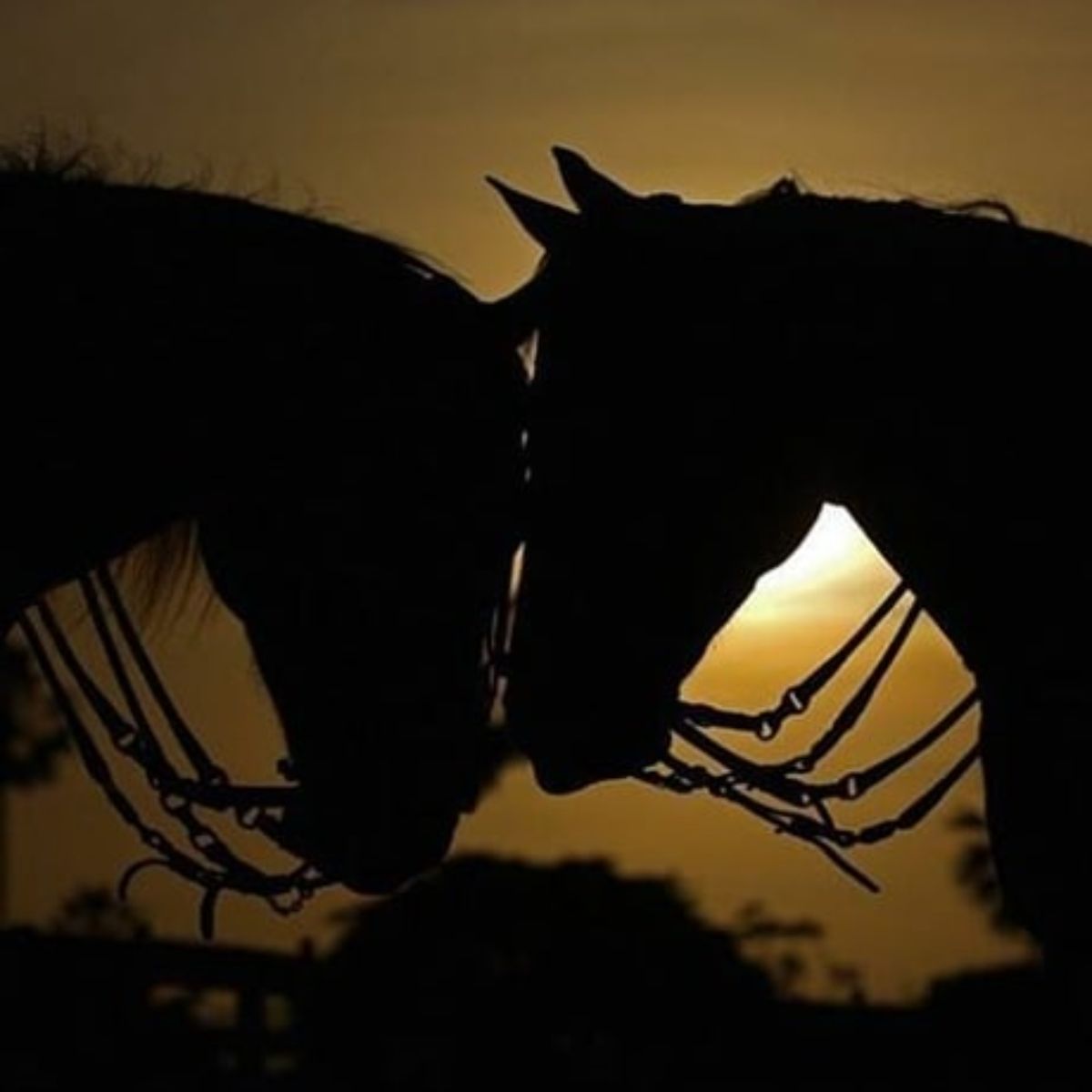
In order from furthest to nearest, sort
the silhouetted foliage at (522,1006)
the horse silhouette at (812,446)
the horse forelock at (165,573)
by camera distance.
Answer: the silhouetted foliage at (522,1006), the horse forelock at (165,573), the horse silhouette at (812,446)

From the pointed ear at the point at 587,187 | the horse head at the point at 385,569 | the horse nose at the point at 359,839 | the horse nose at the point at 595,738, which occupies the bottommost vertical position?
the horse nose at the point at 359,839

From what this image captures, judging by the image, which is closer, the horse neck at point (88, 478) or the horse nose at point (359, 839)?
the horse neck at point (88, 478)

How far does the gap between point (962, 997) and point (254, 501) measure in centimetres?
826

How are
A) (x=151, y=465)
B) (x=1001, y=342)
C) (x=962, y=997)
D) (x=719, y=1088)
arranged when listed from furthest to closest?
(x=962, y=997)
(x=719, y=1088)
(x=151, y=465)
(x=1001, y=342)

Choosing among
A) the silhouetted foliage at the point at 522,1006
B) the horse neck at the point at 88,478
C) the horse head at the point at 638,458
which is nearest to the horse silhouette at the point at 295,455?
the horse neck at the point at 88,478

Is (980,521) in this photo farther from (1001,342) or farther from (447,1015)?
(447,1015)

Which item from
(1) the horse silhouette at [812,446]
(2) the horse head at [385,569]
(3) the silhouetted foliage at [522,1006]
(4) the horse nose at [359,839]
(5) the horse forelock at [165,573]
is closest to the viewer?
(1) the horse silhouette at [812,446]

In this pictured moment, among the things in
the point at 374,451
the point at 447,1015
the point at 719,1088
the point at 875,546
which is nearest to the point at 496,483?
the point at 374,451

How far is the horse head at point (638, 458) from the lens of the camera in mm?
8625

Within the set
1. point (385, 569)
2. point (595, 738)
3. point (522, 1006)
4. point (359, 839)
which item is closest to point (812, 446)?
point (595, 738)

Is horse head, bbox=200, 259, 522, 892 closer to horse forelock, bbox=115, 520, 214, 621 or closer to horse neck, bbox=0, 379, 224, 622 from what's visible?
horse forelock, bbox=115, 520, 214, 621

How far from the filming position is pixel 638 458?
865cm

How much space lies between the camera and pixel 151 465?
9062 millimetres

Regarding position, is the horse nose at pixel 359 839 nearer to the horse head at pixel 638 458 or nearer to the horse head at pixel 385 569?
the horse head at pixel 385 569
